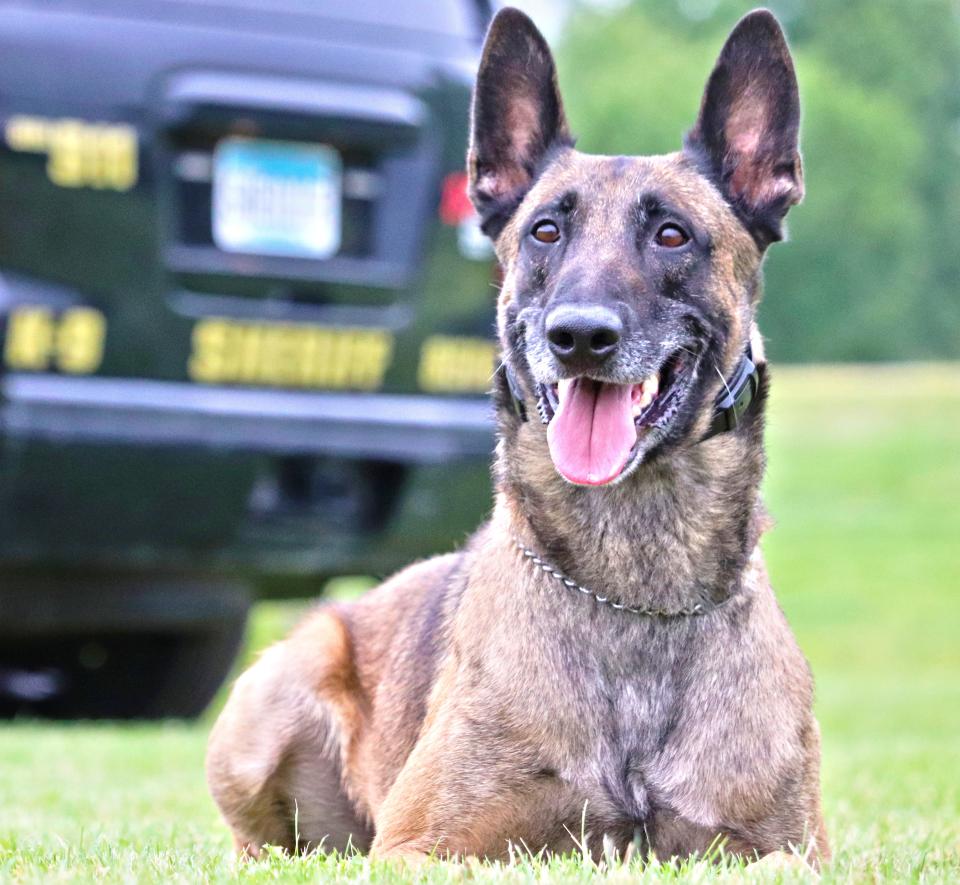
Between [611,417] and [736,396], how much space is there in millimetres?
316

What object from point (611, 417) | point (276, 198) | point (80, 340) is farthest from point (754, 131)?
point (80, 340)

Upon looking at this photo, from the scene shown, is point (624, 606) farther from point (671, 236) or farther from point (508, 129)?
point (508, 129)

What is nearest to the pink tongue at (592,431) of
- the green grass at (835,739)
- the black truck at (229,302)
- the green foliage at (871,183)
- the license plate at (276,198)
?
the green grass at (835,739)

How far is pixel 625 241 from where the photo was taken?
394cm

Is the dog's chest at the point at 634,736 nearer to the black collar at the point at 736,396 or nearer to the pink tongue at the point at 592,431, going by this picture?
the pink tongue at the point at 592,431

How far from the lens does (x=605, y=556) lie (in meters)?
4.00

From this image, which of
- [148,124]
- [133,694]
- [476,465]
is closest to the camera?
[148,124]

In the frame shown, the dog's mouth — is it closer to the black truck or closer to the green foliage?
the black truck

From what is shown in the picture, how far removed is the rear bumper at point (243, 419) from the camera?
5.61 metres

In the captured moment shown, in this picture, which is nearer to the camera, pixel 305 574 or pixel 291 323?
pixel 291 323

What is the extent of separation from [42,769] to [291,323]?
1.66 m

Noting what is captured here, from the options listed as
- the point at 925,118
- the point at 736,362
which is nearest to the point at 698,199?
the point at 736,362

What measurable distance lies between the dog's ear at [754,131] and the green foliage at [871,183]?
1609 inches

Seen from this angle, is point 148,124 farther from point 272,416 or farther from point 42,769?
point 42,769
